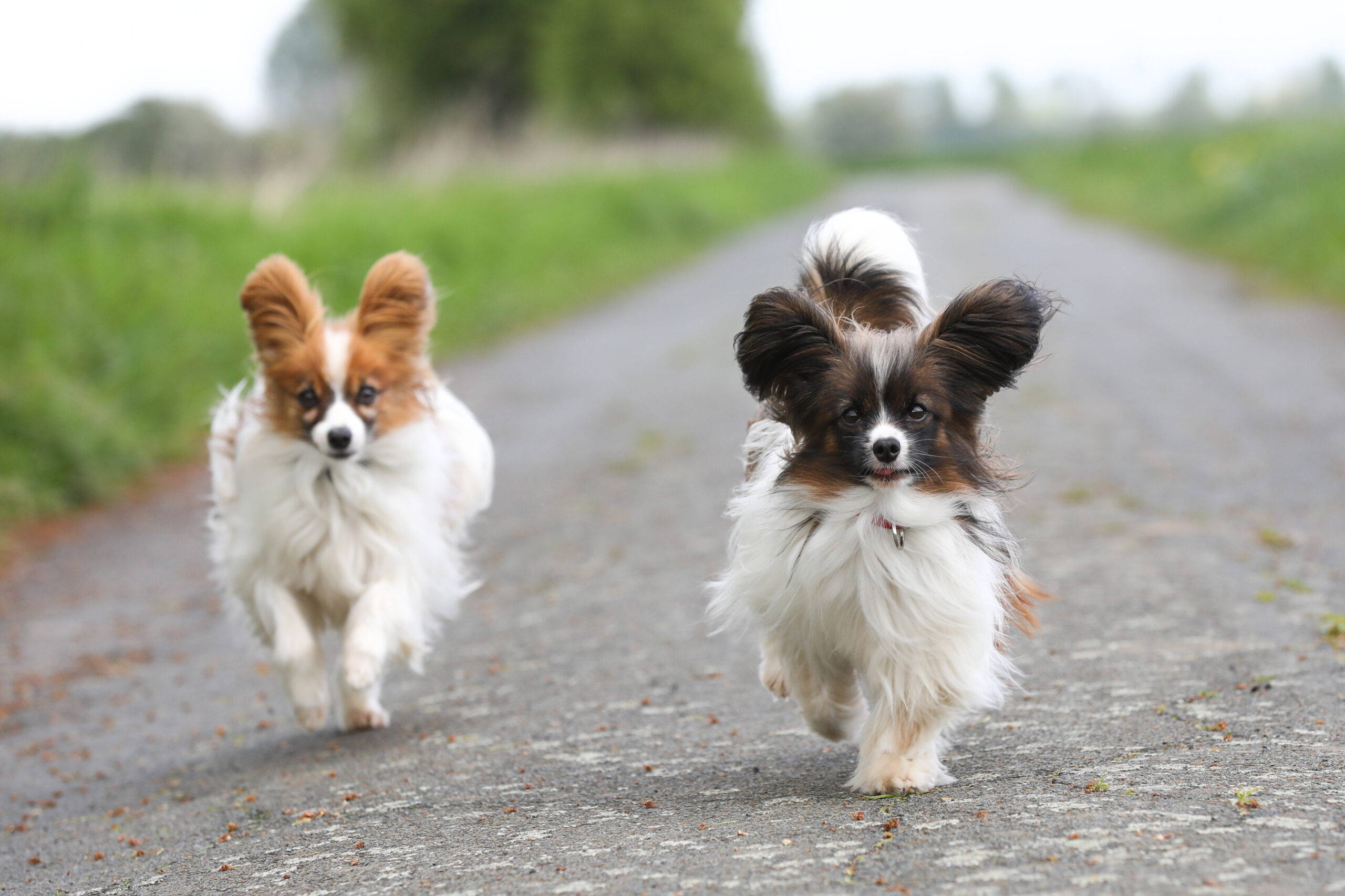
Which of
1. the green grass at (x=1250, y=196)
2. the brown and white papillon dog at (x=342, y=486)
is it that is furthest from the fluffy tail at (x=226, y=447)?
the green grass at (x=1250, y=196)

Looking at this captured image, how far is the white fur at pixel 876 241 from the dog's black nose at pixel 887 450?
983 mm

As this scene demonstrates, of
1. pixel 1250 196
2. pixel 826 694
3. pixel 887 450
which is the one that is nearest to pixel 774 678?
pixel 826 694

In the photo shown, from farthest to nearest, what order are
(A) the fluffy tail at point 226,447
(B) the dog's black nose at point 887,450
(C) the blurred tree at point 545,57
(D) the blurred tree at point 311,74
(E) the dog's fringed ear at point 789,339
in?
(C) the blurred tree at point 545,57 < (D) the blurred tree at point 311,74 < (A) the fluffy tail at point 226,447 < (E) the dog's fringed ear at point 789,339 < (B) the dog's black nose at point 887,450

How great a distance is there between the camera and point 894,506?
12.7ft

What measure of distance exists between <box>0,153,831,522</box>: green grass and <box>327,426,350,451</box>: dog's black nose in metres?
0.94

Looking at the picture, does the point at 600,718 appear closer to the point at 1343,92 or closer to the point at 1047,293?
the point at 1047,293

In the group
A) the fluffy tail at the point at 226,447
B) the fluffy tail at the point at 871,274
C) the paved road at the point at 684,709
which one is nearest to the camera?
→ the paved road at the point at 684,709

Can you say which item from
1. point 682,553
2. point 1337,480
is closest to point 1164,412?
point 1337,480

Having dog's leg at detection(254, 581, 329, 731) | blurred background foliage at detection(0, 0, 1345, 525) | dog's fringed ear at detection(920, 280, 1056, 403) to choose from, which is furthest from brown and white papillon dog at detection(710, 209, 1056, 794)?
blurred background foliage at detection(0, 0, 1345, 525)

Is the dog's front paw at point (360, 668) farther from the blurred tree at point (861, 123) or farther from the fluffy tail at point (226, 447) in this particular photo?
the blurred tree at point (861, 123)

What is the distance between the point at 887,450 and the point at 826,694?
2.92 feet

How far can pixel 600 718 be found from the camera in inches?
197

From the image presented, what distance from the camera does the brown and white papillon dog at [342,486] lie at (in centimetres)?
507

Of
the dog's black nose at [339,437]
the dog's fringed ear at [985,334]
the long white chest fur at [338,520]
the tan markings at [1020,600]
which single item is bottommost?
the tan markings at [1020,600]
